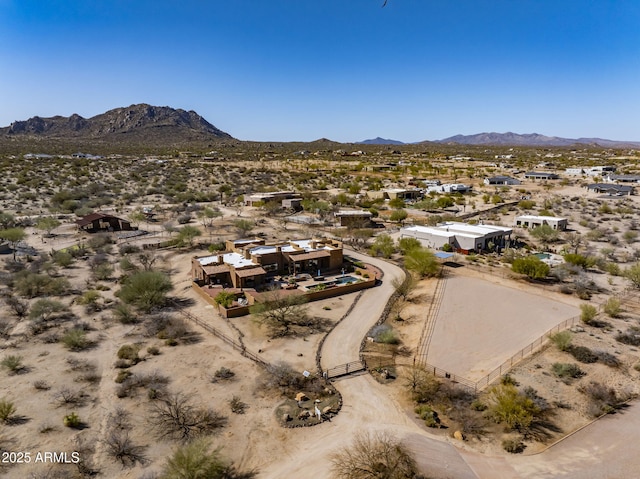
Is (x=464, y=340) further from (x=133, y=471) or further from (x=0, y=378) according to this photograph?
(x=0, y=378)

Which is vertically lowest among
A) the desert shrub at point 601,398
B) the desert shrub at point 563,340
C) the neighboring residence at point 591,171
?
→ the desert shrub at point 601,398

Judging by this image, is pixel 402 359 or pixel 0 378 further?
pixel 402 359

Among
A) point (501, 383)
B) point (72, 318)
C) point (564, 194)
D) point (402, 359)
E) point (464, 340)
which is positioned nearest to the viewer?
point (501, 383)

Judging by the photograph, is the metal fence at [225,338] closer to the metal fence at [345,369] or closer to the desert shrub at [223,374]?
the desert shrub at [223,374]

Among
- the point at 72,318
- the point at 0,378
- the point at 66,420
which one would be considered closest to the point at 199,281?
the point at 72,318

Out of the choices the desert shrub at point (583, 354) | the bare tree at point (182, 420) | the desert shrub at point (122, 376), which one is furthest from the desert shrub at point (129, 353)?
the desert shrub at point (583, 354)

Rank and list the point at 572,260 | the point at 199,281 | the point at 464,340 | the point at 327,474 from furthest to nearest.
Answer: the point at 572,260 → the point at 199,281 → the point at 464,340 → the point at 327,474
